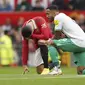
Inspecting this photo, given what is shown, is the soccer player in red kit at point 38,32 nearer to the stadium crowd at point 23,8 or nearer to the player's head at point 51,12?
the player's head at point 51,12

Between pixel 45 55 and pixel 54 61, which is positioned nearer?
pixel 45 55

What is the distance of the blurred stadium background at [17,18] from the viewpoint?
81.3ft

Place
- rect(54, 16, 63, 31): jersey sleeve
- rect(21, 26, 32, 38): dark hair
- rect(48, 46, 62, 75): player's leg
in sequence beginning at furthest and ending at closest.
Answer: rect(48, 46, 62, 75): player's leg
rect(21, 26, 32, 38): dark hair
rect(54, 16, 63, 31): jersey sleeve

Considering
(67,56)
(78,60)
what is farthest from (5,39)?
(78,60)

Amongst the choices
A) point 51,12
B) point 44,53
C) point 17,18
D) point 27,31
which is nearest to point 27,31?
point 27,31

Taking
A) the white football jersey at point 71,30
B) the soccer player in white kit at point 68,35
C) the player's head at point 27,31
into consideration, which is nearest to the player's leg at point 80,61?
the soccer player in white kit at point 68,35

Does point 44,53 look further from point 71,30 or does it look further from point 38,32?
point 71,30

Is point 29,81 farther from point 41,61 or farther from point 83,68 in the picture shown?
point 41,61

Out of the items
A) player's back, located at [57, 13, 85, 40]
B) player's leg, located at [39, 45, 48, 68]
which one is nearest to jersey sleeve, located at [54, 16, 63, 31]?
player's back, located at [57, 13, 85, 40]

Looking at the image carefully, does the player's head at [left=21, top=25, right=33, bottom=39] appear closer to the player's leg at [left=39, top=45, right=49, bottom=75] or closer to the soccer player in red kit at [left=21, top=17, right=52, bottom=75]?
the soccer player in red kit at [left=21, top=17, right=52, bottom=75]

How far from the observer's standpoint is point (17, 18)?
25734 mm

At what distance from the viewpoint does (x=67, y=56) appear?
81.0ft

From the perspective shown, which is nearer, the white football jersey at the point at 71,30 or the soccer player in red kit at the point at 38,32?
the white football jersey at the point at 71,30

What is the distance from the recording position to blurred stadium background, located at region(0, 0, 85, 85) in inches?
975
